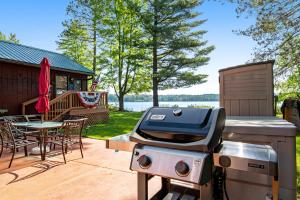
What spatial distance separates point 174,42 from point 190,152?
17.3 m

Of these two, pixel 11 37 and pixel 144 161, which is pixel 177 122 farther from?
pixel 11 37

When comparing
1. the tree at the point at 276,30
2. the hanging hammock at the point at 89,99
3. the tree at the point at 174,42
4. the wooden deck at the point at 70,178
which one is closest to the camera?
the wooden deck at the point at 70,178

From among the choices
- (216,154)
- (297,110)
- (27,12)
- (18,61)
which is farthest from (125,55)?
(216,154)

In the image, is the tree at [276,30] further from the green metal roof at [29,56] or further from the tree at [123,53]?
the tree at [123,53]

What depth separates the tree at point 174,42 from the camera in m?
17.1

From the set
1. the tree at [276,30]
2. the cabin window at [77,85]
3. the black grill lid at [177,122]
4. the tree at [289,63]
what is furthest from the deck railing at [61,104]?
the tree at [289,63]

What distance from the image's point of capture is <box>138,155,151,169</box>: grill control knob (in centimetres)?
147

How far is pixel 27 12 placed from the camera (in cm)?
1855

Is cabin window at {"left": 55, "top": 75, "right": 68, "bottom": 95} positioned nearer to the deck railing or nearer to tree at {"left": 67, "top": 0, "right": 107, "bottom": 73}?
the deck railing

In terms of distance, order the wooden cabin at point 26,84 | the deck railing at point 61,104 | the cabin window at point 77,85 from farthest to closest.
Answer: the cabin window at point 77,85
the deck railing at point 61,104
the wooden cabin at point 26,84

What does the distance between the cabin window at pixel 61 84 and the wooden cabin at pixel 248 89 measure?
398 inches

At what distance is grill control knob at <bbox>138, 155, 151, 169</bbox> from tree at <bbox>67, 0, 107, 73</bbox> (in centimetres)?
2037

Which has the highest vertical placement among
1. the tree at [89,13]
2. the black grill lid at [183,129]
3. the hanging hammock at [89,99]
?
the tree at [89,13]

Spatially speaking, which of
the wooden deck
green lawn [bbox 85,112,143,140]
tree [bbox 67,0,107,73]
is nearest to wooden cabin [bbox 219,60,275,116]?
the wooden deck
